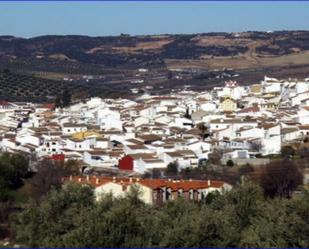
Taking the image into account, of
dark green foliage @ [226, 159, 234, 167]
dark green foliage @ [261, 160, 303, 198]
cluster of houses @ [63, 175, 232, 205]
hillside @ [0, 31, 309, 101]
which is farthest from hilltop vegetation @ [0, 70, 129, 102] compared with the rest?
cluster of houses @ [63, 175, 232, 205]

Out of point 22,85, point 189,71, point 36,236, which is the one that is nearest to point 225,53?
point 189,71

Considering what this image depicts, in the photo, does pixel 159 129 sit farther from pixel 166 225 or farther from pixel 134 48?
pixel 134 48

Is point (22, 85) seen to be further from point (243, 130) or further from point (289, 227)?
point (289, 227)

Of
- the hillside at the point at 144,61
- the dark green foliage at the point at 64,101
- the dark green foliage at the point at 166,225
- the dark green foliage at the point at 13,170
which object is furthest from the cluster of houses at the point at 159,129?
the hillside at the point at 144,61

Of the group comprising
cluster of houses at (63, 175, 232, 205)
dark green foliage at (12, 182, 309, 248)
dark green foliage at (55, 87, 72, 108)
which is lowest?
dark green foliage at (12, 182, 309, 248)

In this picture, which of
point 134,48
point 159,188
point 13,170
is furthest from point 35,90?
point 134,48

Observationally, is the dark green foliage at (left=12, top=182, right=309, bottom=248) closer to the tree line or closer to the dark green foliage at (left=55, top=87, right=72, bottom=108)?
the tree line

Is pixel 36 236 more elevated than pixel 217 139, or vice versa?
pixel 217 139
